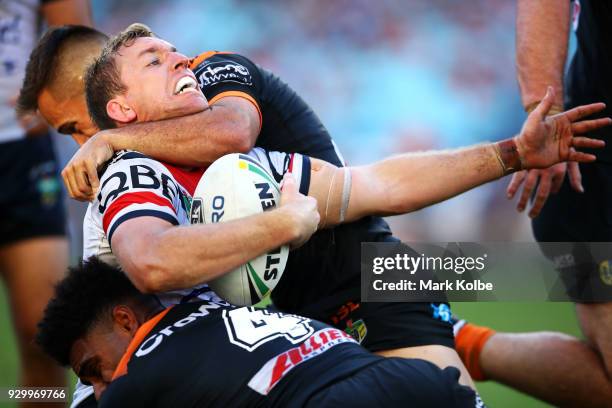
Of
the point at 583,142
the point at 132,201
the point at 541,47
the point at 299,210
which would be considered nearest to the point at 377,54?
the point at 541,47

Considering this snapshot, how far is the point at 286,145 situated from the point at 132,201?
1042 millimetres

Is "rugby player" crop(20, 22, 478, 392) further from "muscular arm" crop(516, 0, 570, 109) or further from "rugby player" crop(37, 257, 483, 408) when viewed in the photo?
"muscular arm" crop(516, 0, 570, 109)

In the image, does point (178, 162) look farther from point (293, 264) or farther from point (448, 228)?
point (448, 228)

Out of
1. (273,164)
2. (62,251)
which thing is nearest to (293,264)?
(273,164)

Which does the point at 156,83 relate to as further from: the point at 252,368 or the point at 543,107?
the point at 543,107

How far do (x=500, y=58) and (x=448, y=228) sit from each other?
7.39 ft

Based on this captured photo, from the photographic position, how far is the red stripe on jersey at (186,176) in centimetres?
322

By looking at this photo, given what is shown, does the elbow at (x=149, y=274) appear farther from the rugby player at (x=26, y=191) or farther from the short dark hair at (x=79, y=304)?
the rugby player at (x=26, y=191)

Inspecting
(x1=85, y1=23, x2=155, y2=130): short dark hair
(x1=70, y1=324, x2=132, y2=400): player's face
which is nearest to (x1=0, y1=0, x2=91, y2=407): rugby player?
(x1=85, y1=23, x2=155, y2=130): short dark hair

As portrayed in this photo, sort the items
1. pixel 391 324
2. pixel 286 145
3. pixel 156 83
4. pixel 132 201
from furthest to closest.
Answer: pixel 286 145 < pixel 391 324 < pixel 156 83 < pixel 132 201

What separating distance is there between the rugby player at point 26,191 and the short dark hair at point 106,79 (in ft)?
5.77

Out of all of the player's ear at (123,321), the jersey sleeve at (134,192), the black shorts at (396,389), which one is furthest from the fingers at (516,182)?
the player's ear at (123,321)

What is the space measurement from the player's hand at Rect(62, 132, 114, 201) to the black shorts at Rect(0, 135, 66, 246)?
2163mm

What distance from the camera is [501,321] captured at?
7.05 meters
